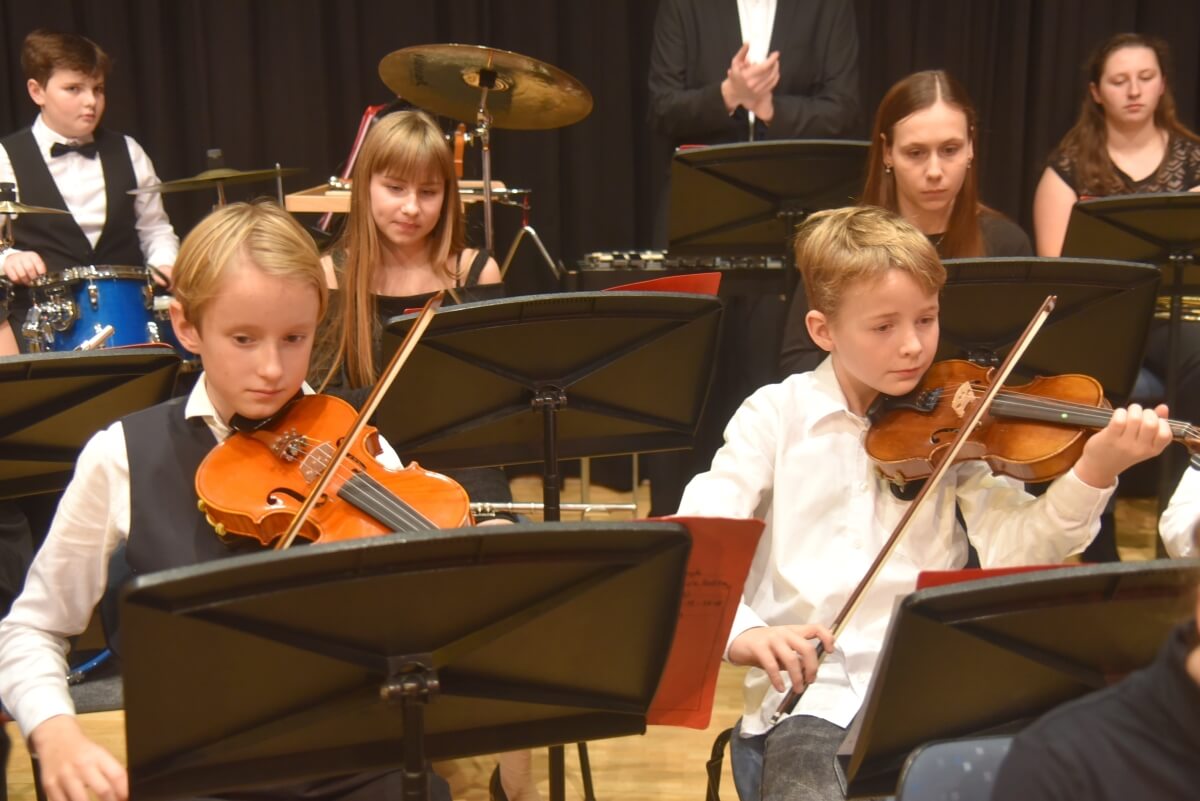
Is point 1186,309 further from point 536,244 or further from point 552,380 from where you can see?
point 552,380

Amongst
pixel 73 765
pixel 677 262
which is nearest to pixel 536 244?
pixel 677 262

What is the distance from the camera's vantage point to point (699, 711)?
1498mm

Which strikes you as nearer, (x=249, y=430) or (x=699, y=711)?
(x=699, y=711)

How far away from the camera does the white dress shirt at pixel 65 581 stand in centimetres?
147

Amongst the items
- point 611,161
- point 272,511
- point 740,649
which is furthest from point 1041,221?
point 272,511

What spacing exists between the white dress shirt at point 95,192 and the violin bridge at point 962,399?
2976mm

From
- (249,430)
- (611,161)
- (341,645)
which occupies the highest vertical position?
(611,161)

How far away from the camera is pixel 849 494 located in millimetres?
1853

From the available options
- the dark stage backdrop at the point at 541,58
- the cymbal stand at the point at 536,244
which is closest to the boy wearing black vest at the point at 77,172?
the dark stage backdrop at the point at 541,58

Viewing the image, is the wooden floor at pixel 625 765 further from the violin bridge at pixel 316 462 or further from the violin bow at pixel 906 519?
the violin bridge at pixel 316 462

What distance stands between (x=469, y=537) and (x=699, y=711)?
471mm

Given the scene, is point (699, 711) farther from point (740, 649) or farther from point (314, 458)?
point (314, 458)

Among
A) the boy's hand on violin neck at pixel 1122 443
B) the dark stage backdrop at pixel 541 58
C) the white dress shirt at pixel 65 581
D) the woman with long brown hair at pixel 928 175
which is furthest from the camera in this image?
the dark stage backdrop at pixel 541 58

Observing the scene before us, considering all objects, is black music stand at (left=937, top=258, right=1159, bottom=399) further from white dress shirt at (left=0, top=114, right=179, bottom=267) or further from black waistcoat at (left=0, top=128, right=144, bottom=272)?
black waistcoat at (left=0, top=128, right=144, bottom=272)
